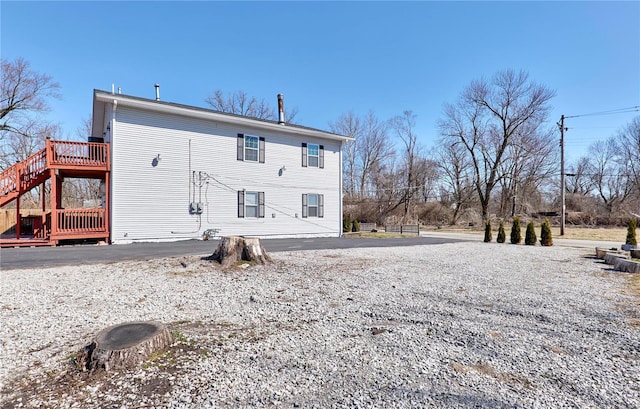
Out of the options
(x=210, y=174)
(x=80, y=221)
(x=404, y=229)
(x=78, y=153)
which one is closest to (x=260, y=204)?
(x=210, y=174)

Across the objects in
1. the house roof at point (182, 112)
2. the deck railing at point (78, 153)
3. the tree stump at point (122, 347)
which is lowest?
the tree stump at point (122, 347)

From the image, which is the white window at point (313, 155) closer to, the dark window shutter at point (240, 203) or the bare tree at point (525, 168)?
the dark window shutter at point (240, 203)

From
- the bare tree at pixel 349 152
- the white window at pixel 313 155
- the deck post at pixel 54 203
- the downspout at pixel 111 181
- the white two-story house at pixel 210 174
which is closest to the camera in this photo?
the deck post at pixel 54 203

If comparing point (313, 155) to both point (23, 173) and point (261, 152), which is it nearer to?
point (261, 152)

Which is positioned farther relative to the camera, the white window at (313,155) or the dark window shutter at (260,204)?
the white window at (313,155)

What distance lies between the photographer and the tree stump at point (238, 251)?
674cm

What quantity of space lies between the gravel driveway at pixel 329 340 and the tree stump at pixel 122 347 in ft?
0.30

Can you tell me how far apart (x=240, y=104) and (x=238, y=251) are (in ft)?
84.2

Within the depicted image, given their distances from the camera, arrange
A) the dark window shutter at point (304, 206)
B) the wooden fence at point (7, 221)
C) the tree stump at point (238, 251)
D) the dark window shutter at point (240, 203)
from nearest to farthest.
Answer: the tree stump at point (238, 251) → the dark window shutter at point (240, 203) → the dark window shutter at point (304, 206) → the wooden fence at point (7, 221)

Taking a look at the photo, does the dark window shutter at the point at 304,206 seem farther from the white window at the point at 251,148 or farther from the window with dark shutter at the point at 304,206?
the white window at the point at 251,148

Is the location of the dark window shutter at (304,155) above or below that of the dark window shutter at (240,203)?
above

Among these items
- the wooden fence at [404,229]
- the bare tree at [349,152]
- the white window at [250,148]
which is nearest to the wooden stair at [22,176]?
the white window at [250,148]

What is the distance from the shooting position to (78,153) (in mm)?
10727

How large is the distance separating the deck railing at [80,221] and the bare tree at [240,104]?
773 inches
